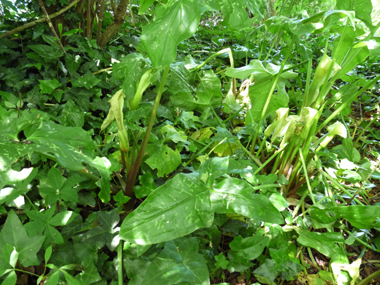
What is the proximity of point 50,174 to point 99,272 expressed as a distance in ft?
1.08

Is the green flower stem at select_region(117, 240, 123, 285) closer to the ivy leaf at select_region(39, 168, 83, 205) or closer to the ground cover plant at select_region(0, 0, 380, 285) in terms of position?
the ground cover plant at select_region(0, 0, 380, 285)

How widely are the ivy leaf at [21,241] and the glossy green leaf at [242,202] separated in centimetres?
46

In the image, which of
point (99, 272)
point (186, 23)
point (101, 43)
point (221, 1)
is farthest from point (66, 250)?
point (101, 43)

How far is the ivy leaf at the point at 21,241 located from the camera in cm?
60

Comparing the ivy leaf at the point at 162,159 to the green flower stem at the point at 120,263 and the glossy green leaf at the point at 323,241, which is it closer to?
the green flower stem at the point at 120,263

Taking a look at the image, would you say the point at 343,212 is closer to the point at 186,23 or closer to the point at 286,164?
the point at 286,164

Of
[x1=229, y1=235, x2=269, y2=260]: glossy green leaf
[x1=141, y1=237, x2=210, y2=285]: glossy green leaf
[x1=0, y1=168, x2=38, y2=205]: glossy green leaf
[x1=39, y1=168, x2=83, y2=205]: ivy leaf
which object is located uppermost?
[x1=0, y1=168, x2=38, y2=205]: glossy green leaf

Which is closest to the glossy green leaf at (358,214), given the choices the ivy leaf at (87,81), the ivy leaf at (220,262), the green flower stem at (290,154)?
the green flower stem at (290,154)

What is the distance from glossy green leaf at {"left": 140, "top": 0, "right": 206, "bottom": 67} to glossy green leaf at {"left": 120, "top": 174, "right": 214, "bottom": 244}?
324 mm

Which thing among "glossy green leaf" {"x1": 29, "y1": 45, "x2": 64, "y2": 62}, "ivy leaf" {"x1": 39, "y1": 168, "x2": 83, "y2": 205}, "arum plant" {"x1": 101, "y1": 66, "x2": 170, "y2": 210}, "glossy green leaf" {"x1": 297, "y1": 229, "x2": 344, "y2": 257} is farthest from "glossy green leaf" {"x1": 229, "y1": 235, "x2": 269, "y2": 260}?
"glossy green leaf" {"x1": 29, "y1": 45, "x2": 64, "y2": 62}

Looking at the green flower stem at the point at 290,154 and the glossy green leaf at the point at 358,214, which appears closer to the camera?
the glossy green leaf at the point at 358,214

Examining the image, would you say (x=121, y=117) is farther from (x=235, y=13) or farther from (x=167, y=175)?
(x=235, y=13)

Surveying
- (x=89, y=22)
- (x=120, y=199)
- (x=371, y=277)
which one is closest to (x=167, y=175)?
(x=120, y=199)

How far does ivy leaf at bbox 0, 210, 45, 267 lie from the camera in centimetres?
60
